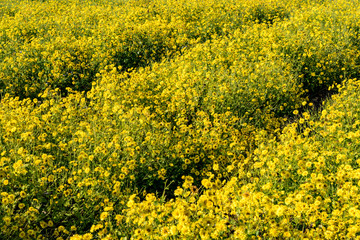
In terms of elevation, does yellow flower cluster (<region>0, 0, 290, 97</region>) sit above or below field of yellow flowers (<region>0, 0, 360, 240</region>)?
above

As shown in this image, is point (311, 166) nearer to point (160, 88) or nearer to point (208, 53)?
point (160, 88)

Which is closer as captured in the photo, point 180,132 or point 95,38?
point 180,132

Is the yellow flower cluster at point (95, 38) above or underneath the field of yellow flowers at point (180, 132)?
above

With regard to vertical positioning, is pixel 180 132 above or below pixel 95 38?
below

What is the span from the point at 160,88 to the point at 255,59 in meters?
1.94

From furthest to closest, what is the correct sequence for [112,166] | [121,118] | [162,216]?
[121,118] → [112,166] → [162,216]

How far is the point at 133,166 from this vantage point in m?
3.14

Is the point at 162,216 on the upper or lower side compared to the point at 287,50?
lower

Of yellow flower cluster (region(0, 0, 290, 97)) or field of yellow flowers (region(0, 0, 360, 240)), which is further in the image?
yellow flower cluster (region(0, 0, 290, 97))

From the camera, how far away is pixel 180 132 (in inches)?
159

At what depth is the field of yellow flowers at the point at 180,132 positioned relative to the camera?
2555 mm

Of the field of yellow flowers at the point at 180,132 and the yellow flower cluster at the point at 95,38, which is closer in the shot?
the field of yellow flowers at the point at 180,132

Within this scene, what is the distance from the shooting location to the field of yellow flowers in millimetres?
2555

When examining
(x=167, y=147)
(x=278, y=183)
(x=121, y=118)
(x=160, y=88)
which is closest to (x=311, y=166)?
(x=278, y=183)
